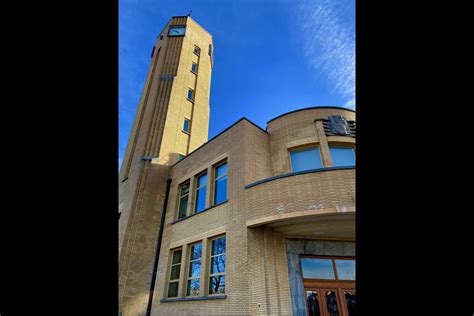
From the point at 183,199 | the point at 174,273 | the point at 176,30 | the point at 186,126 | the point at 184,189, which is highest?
the point at 176,30

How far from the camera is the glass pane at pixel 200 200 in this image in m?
12.0

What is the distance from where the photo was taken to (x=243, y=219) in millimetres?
8984

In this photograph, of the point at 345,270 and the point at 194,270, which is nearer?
the point at 345,270

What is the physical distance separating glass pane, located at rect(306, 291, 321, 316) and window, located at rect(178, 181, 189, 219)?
680 cm

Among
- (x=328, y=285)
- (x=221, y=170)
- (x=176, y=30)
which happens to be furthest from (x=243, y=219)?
(x=176, y=30)

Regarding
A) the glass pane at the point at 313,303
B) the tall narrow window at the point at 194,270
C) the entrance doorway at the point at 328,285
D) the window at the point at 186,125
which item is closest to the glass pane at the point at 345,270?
the entrance doorway at the point at 328,285

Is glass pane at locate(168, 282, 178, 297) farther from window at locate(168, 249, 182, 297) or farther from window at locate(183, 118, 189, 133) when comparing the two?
window at locate(183, 118, 189, 133)

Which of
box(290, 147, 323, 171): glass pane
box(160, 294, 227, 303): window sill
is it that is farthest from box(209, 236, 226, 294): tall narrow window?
box(290, 147, 323, 171): glass pane

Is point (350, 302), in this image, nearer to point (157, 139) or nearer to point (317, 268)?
point (317, 268)

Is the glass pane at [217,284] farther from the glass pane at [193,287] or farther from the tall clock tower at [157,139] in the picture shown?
Result: the tall clock tower at [157,139]

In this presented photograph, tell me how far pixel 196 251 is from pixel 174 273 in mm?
1661
